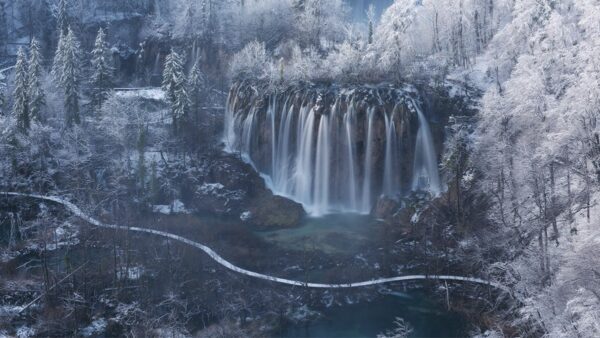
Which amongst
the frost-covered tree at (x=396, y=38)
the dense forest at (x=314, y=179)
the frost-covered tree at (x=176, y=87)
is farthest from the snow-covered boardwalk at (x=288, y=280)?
A: the frost-covered tree at (x=396, y=38)

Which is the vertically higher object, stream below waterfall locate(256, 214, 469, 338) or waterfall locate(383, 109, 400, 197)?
waterfall locate(383, 109, 400, 197)

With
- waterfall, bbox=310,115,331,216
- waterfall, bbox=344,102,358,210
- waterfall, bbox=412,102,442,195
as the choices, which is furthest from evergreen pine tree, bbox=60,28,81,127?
waterfall, bbox=412,102,442,195

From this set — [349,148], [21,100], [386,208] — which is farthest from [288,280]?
[21,100]

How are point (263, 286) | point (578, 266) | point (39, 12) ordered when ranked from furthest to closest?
point (39, 12)
point (263, 286)
point (578, 266)

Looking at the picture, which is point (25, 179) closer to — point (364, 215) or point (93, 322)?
point (93, 322)

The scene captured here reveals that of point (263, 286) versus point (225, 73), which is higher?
point (225, 73)

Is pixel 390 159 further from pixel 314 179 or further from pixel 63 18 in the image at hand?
pixel 63 18

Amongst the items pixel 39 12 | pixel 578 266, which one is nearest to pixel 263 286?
pixel 578 266

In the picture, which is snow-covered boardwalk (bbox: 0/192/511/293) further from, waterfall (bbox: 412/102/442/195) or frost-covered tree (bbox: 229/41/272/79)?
frost-covered tree (bbox: 229/41/272/79)
